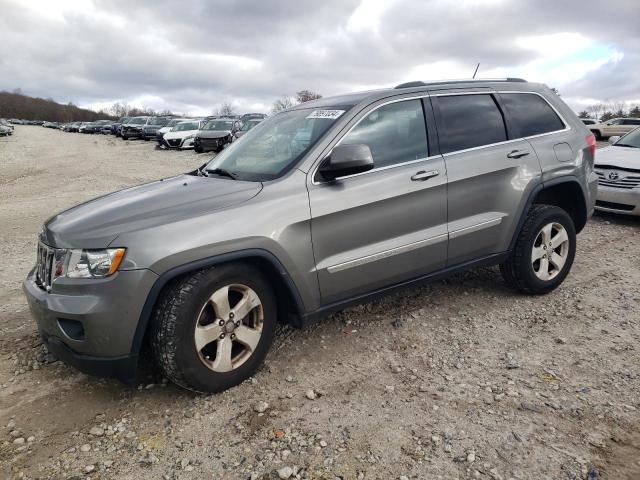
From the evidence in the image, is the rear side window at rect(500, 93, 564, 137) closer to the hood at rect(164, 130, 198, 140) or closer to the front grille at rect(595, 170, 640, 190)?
the front grille at rect(595, 170, 640, 190)

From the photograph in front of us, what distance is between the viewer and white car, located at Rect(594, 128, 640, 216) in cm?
682

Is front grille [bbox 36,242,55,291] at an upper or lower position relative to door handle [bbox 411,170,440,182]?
lower

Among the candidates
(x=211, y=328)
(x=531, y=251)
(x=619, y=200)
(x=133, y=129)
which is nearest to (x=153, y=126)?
(x=133, y=129)

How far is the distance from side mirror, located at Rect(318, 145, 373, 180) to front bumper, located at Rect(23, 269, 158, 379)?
119 centimetres

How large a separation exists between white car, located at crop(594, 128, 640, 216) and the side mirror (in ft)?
18.1

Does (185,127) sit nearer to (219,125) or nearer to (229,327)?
(219,125)

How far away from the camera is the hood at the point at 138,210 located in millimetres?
2625

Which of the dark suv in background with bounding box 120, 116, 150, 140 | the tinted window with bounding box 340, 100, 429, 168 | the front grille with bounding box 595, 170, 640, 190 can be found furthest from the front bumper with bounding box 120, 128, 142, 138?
the tinted window with bounding box 340, 100, 429, 168

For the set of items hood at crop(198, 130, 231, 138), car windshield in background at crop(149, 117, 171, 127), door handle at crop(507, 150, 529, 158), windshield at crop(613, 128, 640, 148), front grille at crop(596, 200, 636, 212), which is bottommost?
front grille at crop(596, 200, 636, 212)

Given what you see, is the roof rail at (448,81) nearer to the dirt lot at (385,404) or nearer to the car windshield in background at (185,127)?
the dirt lot at (385,404)

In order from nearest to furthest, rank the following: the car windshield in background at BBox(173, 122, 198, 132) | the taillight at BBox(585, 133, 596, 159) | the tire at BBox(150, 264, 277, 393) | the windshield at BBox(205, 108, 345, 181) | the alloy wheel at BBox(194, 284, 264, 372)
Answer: the tire at BBox(150, 264, 277, 393) < the alloy wheel at BBox(194, 284, 264, 372) < the windshield at BBox(205, 108, 345, 181) < the taillight at BBox(585, 133, 596, 159) < the car windshield in background at BBox(173, 122, 198, 132)

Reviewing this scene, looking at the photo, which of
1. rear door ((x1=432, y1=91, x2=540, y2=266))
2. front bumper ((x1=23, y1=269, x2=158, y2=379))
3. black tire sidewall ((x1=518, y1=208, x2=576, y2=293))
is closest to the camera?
front bumper ((x1=23, y1=269, x2=158, y2=379))

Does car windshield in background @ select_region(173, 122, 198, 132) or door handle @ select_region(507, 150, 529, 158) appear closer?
door handle @ select_region(507, 150, 529, 158)

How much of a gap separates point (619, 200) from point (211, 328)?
6.45 m
